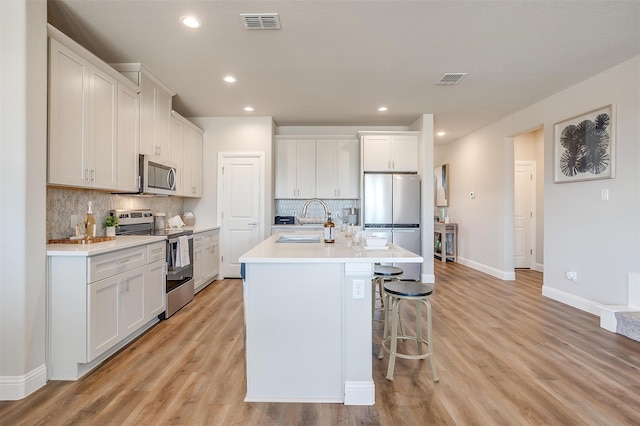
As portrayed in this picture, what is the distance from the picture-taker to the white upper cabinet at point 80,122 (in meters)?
2.35

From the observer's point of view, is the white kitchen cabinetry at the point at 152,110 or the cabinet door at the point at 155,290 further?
the white kitchen cabinetry at the point at 152,110

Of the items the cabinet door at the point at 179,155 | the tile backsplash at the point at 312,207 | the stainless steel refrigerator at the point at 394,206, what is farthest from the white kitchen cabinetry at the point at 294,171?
the cabinet door at the point at 179,155

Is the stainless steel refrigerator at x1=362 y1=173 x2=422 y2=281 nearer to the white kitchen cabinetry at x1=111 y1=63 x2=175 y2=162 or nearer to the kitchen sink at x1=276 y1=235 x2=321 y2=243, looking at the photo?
the kitchen sink at x1=276 y1=235 x2=321 y2=243

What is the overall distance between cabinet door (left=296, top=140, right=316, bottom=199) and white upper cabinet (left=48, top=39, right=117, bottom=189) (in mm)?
3095

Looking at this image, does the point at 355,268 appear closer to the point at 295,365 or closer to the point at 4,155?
the point at 295,365

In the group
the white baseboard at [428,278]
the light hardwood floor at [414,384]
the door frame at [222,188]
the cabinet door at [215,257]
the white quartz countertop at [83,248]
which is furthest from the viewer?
the door frame at [222,188]

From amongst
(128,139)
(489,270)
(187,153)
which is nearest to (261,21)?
(128,139)

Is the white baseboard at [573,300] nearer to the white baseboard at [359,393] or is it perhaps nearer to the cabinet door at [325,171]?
the white baseboard at [359,393]

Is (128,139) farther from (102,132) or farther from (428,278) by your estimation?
(428,278)

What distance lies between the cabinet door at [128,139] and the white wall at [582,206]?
5.04 m

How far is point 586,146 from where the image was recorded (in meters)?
3.72

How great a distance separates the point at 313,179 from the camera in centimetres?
570

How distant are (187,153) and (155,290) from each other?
2.36 meters

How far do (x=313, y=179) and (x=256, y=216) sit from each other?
1.20 meters
